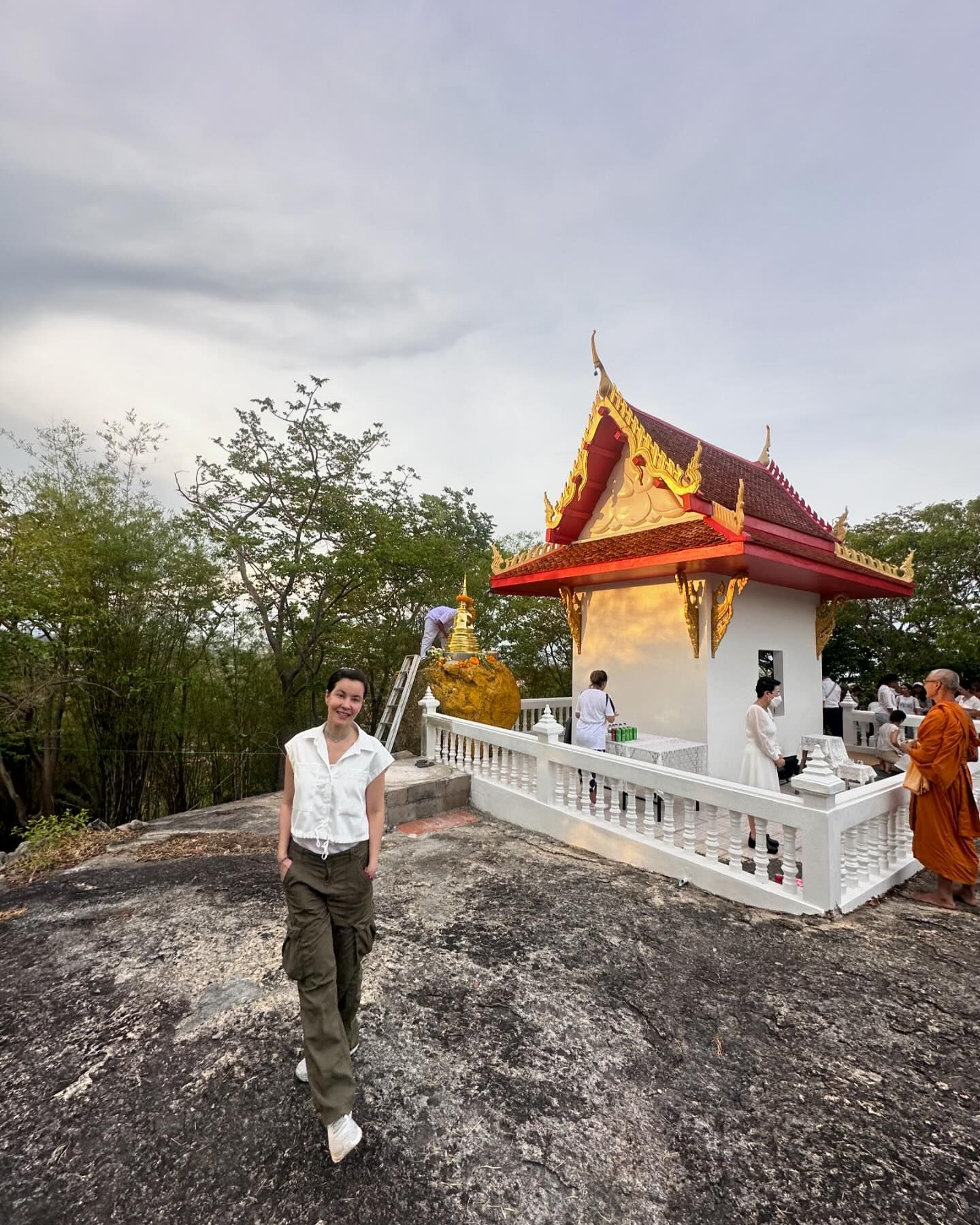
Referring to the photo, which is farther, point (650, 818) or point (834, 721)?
point (834, 721)

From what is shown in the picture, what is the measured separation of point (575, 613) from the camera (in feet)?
29.3

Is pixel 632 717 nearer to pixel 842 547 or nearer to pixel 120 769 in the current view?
pixel 842 547

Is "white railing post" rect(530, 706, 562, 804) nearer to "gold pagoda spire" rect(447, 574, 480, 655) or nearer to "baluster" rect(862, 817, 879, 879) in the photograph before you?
"baluster" rect(862, 817, 879, 879)

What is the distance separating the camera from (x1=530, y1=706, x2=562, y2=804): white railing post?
5.78 meters

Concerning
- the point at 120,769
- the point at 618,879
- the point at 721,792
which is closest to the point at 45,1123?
the point at 618,879

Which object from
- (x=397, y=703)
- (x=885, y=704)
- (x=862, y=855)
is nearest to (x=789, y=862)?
(x=862, y=855)

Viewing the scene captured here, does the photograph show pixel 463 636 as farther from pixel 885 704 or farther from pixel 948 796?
pixel 885 704

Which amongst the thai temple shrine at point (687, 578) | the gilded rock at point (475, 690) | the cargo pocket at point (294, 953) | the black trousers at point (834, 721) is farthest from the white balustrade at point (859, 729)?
the cargo pocket at point (294, 953)

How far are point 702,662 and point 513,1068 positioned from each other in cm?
564

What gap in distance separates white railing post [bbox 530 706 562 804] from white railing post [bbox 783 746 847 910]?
2435mm

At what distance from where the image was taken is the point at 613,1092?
2268 mm

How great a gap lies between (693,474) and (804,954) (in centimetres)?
512

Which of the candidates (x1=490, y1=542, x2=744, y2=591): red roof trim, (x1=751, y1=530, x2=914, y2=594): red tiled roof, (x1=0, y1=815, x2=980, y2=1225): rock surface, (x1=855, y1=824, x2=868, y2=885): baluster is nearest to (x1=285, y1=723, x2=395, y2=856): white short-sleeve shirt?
(x1=0, y1=815, x2=980, y2=1225): rock surface

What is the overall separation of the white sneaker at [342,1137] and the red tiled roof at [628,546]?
19.0 ft
